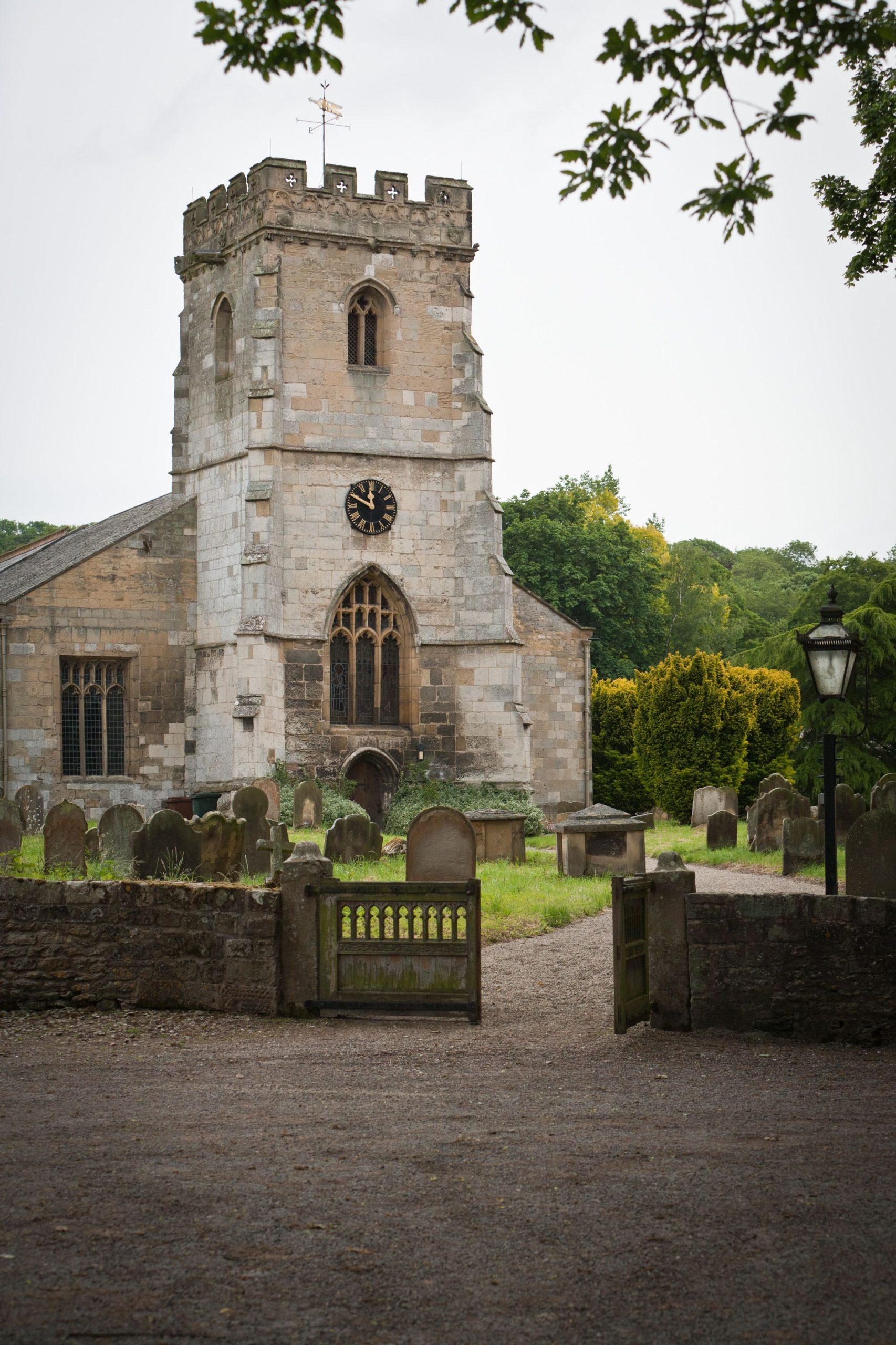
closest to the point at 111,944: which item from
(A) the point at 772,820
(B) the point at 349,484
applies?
(A) the point at 772,820

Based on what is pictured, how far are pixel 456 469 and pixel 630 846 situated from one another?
12291 millimetres

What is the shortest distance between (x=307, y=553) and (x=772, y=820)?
10889 mm

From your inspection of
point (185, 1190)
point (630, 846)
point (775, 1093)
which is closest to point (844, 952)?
point (775, 1093)

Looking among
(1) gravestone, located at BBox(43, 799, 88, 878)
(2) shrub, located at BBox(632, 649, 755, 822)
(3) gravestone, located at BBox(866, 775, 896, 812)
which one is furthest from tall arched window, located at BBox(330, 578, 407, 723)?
(1) gravestone, located at BBox(43, 799, 88, 878)

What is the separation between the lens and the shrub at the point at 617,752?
120 feet

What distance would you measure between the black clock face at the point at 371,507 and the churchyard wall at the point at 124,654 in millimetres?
3337

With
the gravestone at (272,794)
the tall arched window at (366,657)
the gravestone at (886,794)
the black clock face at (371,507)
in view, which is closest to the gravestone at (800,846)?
the gravestone at (886,794)

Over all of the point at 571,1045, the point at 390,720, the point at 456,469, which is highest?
the point at 456,469

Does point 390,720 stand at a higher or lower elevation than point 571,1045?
higher

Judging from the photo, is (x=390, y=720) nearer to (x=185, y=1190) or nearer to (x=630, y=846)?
(x=630, y=846)

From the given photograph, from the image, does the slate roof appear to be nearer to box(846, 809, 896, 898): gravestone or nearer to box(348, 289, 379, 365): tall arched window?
box(348, 289, 379, 365): tall arched window

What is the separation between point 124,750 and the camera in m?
28.8

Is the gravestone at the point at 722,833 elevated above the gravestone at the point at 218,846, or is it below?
below

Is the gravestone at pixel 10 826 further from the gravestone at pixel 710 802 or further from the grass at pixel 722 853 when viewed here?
the gravestone at pixel 710 802
